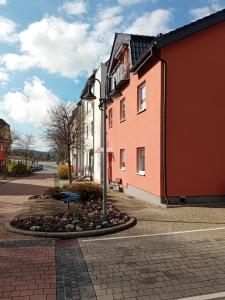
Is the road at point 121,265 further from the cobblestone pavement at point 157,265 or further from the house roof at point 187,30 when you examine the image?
the house roof at point 187,30

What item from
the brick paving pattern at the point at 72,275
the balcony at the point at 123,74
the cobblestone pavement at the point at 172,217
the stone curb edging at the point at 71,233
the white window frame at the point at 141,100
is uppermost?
the balcony at the point at 123,74

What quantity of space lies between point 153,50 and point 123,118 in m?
7.72

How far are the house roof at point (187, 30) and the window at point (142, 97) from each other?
2.71 meters

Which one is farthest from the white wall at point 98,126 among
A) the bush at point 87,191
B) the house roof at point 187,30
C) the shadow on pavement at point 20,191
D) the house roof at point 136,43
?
the house roof at point 187,30

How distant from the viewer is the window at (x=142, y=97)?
16.4 meters

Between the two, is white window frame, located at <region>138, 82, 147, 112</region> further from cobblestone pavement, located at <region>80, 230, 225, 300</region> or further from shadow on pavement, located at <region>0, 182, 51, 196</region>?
cobblestone pavement, located at <region>80, 230, 225, 300</region>

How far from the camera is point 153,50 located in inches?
525

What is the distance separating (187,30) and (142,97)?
414cm

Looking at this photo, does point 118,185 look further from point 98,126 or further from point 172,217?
point 172,217

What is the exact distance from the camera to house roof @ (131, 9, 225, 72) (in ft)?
43.1

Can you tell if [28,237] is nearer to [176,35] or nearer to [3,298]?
[3,298]

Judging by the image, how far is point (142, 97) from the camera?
55.1 feet

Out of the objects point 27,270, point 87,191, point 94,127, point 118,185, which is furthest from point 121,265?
point 94,127

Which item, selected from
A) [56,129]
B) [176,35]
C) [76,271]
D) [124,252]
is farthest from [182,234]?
[56,129]
